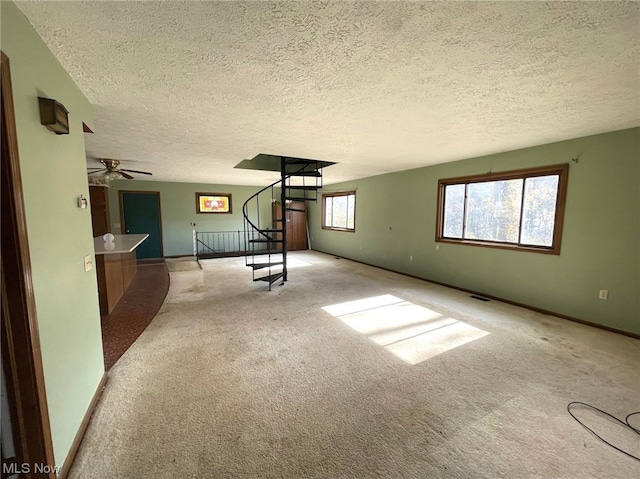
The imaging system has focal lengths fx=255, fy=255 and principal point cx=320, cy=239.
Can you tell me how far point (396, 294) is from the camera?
439 cm

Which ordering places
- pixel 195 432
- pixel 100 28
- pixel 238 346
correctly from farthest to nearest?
pixel 238 346 → pixel 195 432 → pixel 100 28

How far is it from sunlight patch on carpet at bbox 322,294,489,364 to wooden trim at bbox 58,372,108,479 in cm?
238

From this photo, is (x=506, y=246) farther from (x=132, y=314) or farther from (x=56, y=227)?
(x=132, y=314)

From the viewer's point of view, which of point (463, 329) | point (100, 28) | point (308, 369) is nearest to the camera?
point (100, 28)

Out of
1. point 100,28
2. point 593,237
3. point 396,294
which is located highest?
point 100,28

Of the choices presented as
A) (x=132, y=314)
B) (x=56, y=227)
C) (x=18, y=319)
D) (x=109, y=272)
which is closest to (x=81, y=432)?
(x=18, y=319)

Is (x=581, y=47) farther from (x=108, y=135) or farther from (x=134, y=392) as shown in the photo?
(x=108, y=135)

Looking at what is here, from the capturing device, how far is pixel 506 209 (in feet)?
13.2

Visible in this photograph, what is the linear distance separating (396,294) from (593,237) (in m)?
2.59

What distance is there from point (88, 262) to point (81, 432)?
107cm

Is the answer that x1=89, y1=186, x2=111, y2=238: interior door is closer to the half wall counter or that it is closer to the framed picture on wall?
the half wall counter

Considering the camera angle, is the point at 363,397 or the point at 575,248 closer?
the point at 363,397

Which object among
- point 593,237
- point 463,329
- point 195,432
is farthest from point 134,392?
point 593,237

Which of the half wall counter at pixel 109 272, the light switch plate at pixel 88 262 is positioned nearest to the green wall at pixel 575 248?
the light switch plate at pixel 88 262
